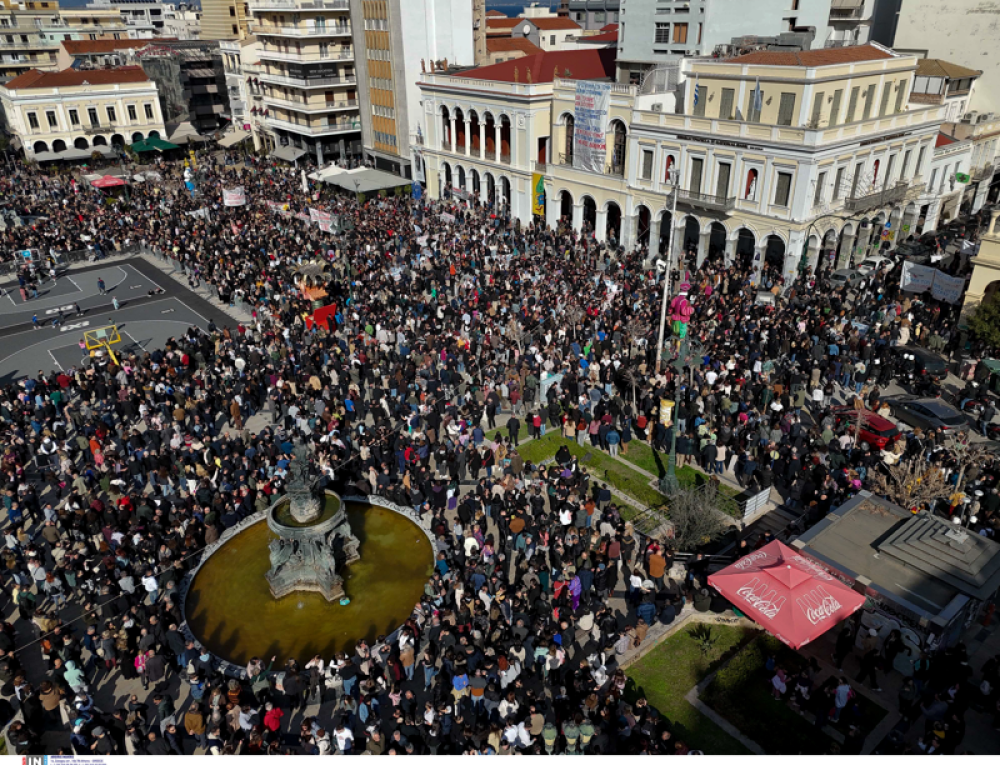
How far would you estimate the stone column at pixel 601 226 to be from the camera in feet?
136

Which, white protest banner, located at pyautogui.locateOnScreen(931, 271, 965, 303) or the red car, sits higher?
white protest banner, located at pyautogui.locateOnScreen(931, 271, 965, 303)

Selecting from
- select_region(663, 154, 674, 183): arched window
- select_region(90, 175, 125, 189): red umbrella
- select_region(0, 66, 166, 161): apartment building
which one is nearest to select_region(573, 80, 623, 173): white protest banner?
select_region(663, 154, 674, 183): arched window

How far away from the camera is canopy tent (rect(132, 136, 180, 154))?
63969 millimetres

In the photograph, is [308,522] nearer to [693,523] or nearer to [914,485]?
[693,523]

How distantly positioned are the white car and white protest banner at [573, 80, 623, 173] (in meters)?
14.3

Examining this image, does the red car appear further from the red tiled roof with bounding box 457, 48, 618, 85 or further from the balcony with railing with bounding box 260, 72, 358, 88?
the balcony with railing with bounding box 260, 72, 358, 88

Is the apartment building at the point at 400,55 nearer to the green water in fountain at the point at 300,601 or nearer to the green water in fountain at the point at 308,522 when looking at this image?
the green water in fountain at the point at 300,601

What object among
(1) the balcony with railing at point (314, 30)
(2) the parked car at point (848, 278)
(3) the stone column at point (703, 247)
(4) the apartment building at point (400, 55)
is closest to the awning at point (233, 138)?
(1) the balcony with railing at point (314, 30)

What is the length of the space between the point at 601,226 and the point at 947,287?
60.8ft

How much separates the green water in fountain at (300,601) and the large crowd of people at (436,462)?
611mm

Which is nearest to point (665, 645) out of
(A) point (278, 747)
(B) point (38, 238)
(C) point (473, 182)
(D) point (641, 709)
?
(D) point (641, 709)

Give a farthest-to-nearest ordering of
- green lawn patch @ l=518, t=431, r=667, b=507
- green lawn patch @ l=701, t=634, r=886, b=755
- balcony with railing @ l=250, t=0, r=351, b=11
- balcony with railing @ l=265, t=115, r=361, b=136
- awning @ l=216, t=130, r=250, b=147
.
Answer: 1. awning @ l=216, t=130, r=250, b=147
2. balcony with railing @ l=265, t=115, r=361, b=136
3. balcony with railing @ l=250, t=0, r=351, b=11
4. green lawn patch @ l=518, t=431, r=667, b=507
5. green lawn patch @ l=701, t=634, r=886, b=755

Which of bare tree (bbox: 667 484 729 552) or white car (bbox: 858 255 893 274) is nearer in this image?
bare tree (bbox: 667 484 729 552)

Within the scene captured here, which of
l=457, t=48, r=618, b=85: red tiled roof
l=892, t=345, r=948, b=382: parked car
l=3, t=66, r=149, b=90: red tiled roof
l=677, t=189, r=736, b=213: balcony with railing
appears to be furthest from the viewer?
l=3, t=66, r=149, b=90: red tiled roof
